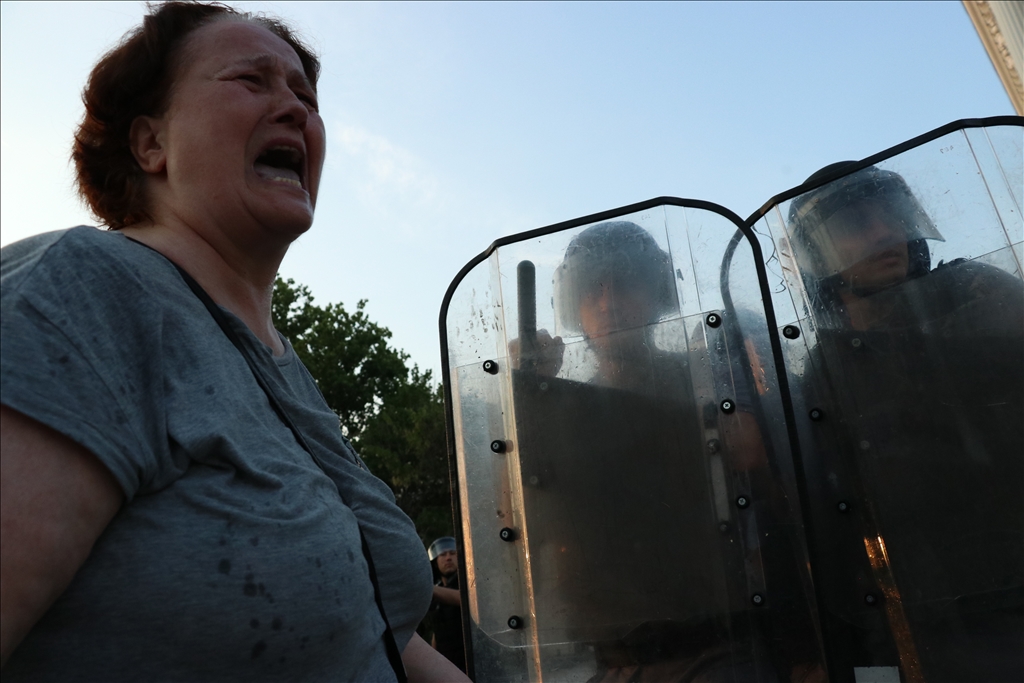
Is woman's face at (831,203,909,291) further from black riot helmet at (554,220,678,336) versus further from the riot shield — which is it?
black riot helmet at (554,220,678,336)

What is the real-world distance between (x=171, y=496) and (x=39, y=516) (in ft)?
0.52

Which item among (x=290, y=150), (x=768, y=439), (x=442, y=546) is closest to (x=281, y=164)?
(x=290, y=150)

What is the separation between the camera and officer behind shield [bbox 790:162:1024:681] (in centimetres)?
198

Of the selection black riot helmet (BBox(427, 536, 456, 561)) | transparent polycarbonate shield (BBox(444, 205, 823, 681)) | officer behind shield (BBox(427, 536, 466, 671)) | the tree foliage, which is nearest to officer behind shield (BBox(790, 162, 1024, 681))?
transparent polycarbonate shield (BBox(444, 205, 823, 681))

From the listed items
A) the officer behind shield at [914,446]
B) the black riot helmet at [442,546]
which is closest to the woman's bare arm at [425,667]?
the officer behind shield at [914,446]

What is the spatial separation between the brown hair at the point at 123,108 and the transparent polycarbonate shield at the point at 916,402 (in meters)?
1.70

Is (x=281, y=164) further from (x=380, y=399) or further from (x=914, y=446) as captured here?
(x=380, y=399)

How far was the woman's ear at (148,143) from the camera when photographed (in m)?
1.44

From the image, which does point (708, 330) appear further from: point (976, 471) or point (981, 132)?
point (981, 132)

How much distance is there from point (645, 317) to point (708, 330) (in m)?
0.18

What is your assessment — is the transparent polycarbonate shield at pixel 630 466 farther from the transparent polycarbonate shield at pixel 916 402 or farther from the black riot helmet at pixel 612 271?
the transparent polycarbonate shield at pixel 916 402

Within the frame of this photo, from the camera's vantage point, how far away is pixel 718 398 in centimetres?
223

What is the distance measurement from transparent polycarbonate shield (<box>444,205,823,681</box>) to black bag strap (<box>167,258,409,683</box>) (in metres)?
1.05

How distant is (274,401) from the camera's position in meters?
1.21
